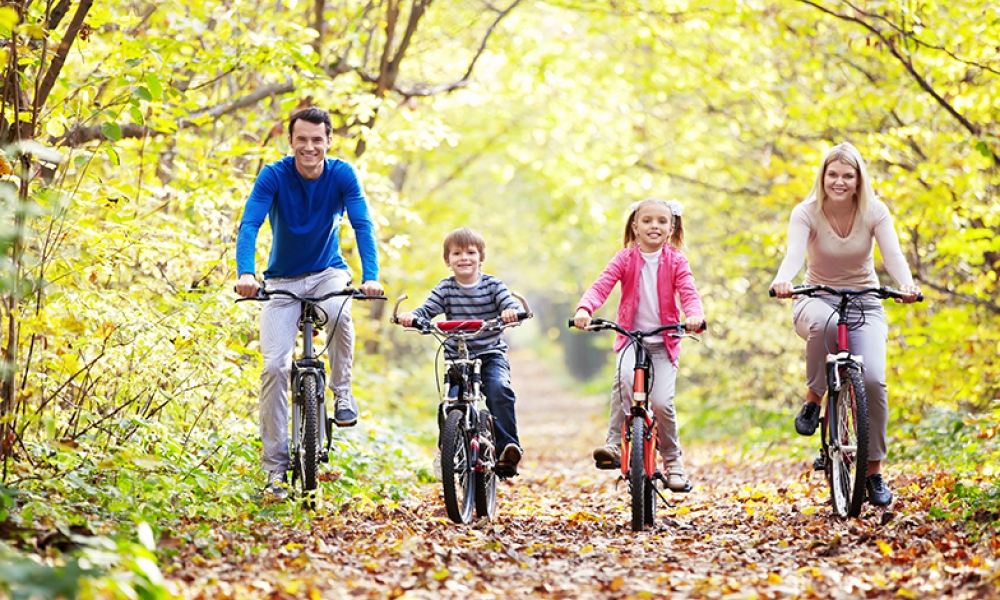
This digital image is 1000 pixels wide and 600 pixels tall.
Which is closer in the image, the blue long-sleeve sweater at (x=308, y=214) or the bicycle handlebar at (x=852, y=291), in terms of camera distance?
the bicycle handlebar at (x=852, y=291)

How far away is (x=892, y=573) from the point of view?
→ 14.7ft

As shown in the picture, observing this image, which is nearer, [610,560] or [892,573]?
[892,573]

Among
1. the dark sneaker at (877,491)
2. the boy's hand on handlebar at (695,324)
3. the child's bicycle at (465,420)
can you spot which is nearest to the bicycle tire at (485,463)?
the child's bicycle at (465,420)

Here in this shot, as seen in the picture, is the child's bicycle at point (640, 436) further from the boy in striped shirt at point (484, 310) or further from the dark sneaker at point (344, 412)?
the dark sneaker at point (344, 412)

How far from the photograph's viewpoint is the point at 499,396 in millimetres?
6359

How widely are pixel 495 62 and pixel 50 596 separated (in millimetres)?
13105

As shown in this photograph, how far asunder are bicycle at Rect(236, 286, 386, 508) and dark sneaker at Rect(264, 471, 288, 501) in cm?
8

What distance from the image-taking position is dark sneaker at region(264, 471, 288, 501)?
232 inches

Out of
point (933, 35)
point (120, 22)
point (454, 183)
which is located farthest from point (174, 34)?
point (454, 183)

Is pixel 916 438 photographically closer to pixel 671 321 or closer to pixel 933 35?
pixel 933 35

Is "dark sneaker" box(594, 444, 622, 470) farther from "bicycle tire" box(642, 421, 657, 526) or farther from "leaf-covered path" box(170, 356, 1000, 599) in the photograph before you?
"leaf-covered path" box(170, 356, 1000, 599)

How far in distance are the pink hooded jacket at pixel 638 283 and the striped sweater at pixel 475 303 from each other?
61 centimetres

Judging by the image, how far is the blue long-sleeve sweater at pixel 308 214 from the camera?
6031 millimetres

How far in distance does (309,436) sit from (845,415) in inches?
123
